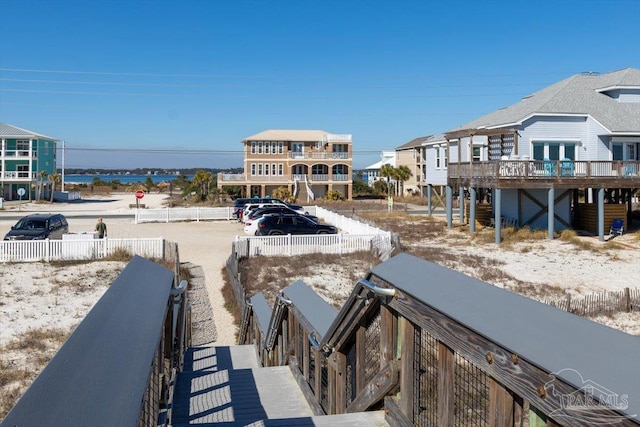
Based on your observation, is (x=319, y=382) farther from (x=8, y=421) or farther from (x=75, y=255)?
(x=75, y=255)

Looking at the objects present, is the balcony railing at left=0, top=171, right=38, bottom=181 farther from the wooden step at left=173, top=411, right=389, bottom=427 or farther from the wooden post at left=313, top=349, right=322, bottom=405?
the wooden step at left=173, top=411, right=389, bottom=427

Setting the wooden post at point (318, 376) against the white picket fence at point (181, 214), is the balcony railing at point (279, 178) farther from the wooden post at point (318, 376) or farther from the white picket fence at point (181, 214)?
the wooden post at point (318, 376)

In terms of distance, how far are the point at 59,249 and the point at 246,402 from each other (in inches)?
707

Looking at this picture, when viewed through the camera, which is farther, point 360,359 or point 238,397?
point 238,397

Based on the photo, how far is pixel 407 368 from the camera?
3715 millimetres

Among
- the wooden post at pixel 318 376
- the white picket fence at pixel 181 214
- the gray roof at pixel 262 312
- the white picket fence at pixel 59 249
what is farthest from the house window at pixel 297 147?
the wooden post at pixel 318 376

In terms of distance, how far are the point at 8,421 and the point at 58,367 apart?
0.35 m

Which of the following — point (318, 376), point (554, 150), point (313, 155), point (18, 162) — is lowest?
point (318, 376)

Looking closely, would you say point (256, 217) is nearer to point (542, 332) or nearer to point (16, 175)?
point (542, 332)

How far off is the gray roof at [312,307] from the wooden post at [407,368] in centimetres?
151

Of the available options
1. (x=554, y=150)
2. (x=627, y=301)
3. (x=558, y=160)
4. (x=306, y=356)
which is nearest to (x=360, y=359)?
(x=306, y=356)

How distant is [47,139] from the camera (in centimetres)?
6700

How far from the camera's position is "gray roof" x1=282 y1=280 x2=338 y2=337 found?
18.0ft

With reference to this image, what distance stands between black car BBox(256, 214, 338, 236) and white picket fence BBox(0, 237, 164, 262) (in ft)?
22.4
